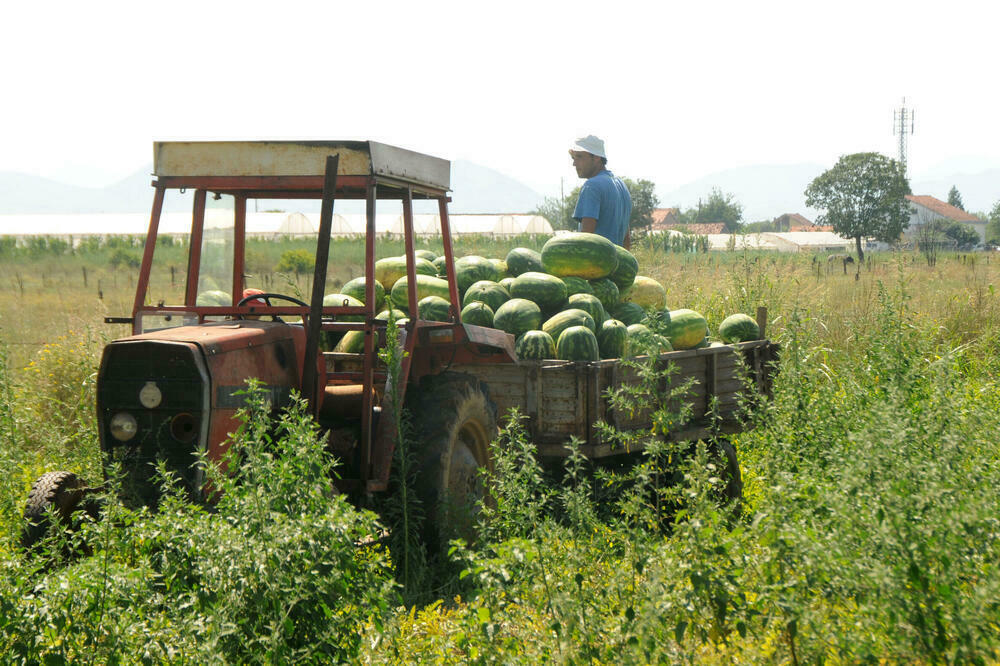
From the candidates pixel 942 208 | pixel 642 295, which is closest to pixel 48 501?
pixel 642 295

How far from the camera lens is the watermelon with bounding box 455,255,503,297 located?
297 inches

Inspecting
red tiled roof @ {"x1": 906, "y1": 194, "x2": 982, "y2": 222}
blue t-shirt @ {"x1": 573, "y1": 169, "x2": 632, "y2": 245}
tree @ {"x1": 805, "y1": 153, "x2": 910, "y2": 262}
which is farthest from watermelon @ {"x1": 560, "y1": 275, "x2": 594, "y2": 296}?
red tiled roof @ {"x1": 906, "y1": 194, "x2": 982, "y2": 222}

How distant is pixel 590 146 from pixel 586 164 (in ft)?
0.58

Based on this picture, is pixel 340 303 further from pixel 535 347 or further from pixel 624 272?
pixel 624 272

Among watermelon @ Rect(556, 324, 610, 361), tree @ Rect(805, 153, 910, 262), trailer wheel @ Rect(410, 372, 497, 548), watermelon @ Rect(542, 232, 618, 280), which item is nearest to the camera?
trailer wheel @ Rect(410, 372, 497, 548)

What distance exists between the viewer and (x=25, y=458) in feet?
20.5

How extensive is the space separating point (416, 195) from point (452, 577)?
237cm

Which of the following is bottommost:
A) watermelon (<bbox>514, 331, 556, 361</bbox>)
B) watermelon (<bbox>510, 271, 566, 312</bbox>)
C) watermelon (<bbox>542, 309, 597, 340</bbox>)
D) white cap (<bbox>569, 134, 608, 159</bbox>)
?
watermelon (<bbox>514, 331, 556, 361</bbox>)

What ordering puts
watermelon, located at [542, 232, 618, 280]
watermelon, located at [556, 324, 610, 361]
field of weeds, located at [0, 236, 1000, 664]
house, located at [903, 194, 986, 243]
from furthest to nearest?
1. house, located at [903, 194, 986, 243]
2. watermelon, located at [542, 232, 618, 280]
3. watermelon, located at [556, 324, 610, 361]
4. field of weeds, located at [0, 236, 1000, 664]

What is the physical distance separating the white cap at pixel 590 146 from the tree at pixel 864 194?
68172 mm

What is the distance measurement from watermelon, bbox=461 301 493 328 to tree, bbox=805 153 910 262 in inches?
2769

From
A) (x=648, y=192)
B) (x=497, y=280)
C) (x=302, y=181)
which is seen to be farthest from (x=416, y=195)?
(x=648, y=192)

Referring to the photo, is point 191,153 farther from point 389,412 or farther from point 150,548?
point 150,548

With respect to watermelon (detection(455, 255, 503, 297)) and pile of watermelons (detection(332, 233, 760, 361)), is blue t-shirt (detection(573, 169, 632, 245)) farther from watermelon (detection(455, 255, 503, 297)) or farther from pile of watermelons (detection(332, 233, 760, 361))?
watermelon (detection(455, 255, 503, 297))
